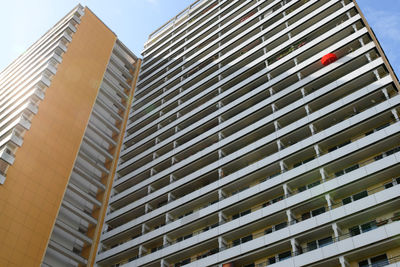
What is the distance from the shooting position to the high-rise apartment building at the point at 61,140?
38.9 meters

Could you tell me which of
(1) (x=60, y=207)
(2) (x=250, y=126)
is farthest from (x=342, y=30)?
(1) (x=60, y=207)

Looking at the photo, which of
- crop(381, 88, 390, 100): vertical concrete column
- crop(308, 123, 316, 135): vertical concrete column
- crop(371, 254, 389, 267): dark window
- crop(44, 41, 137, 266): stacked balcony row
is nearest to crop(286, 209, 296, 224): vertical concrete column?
crop(371, 254, 389, 267): dark window

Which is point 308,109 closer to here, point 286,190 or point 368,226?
point 286,190

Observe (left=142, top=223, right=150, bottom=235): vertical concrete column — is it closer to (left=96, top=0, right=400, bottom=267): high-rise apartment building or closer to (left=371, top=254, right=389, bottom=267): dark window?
(left=96, top=0, right=400, bottom=267): high-rise apartment building

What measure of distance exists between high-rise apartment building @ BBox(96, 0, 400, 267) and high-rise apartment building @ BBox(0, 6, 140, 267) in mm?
2588

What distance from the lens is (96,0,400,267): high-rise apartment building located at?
3184cm

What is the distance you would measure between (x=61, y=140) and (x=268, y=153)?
21883mm

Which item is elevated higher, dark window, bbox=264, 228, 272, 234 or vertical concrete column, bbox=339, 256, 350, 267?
dark window, bbox=264, 228, 272, 234

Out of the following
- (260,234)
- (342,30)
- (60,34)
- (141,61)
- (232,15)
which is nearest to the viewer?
(260,234)

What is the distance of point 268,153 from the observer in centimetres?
4134

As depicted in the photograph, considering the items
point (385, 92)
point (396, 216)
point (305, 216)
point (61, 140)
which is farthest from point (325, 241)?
point (61, 140)

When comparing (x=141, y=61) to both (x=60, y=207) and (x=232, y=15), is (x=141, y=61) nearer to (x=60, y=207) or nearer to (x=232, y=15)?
(x=232, y=15)

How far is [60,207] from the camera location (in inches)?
1689

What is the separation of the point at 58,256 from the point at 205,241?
1453 centimetres
